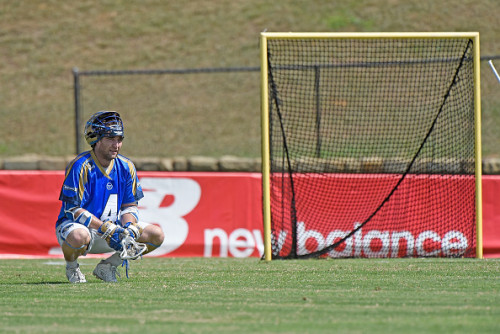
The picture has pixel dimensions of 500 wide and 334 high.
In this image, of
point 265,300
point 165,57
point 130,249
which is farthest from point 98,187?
point 165,57

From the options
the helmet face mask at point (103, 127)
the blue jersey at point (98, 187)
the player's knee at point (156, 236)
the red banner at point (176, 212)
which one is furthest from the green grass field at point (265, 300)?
the red banner at point (176, 212)

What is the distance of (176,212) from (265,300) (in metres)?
5.49

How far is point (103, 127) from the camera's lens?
23.0ft

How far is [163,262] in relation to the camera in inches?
391

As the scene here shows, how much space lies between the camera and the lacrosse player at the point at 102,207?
6852 millimetres

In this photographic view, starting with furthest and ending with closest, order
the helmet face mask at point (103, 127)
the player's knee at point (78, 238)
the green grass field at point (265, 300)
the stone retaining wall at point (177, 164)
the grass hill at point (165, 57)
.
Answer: the grass hill at point (165, 57) < the stone retaining wall at point (177, 164) < the helmet face mask at point (103, 127) < the player's knee at point (78, 238) < the green grass field at point (265, 300)

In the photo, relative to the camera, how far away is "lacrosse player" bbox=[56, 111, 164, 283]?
6.85 metres

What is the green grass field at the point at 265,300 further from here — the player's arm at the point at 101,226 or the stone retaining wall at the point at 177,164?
the stone retaining wall at the point at 177,164

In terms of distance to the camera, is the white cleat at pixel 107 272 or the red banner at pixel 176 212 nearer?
the white cleat at pixel 107 272

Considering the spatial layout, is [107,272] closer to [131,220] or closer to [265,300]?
[131,220]

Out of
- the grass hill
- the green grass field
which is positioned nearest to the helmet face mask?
the green grass field

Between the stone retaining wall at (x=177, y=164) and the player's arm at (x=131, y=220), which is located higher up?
the stone retaining wall at (x=177, y=164)

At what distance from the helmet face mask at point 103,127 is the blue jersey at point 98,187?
6.6 inches

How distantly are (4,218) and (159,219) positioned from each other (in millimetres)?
1982
